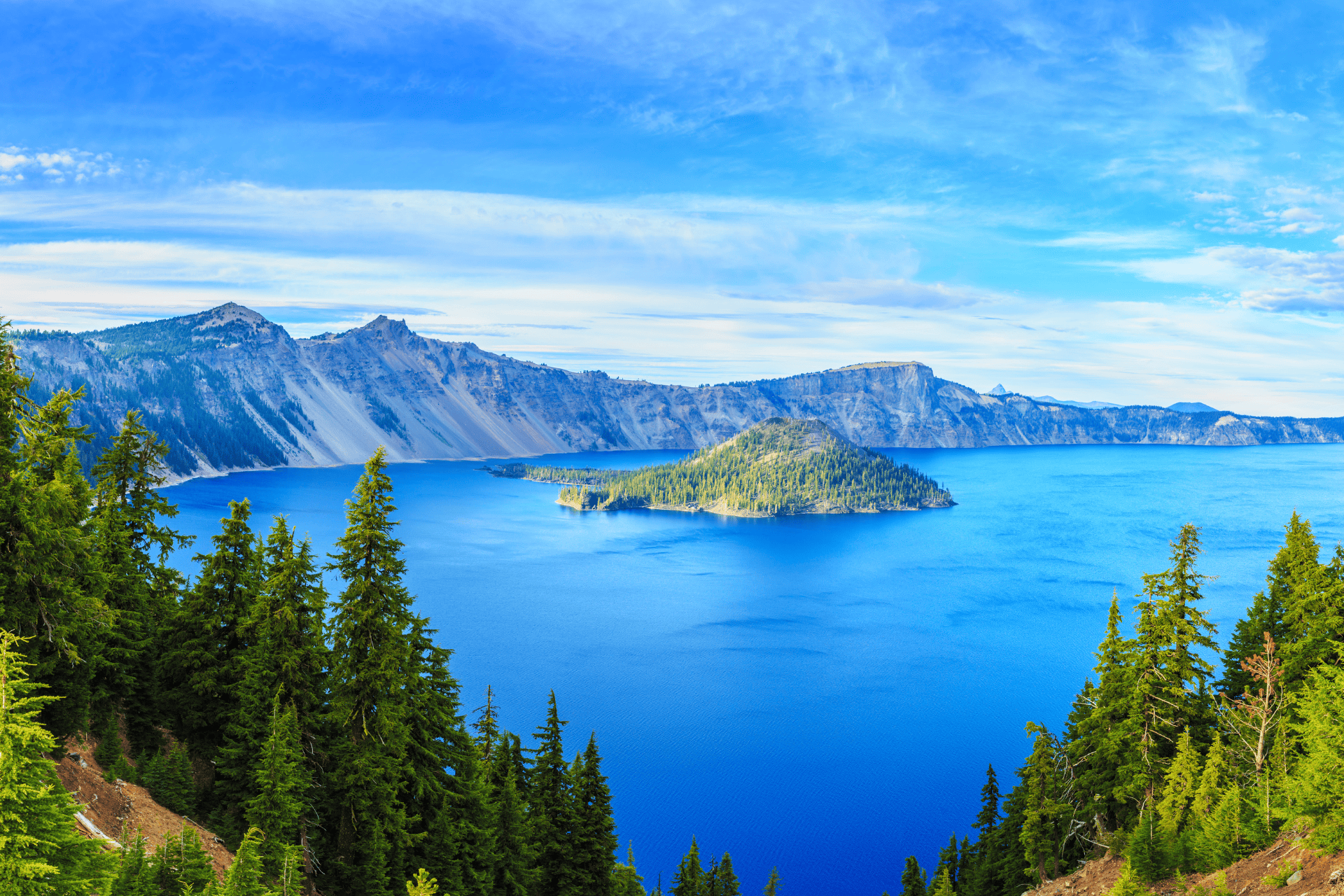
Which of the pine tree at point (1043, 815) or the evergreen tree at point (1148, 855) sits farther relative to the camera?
the pine tree at point (1043, 815)

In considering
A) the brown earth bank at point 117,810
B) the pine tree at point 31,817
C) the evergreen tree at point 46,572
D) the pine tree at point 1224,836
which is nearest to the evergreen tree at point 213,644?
the evergreen tree at point 46,572

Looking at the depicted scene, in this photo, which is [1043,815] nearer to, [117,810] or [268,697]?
[268,697]

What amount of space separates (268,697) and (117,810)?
540 cm

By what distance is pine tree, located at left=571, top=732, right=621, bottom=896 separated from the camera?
35.7 meters

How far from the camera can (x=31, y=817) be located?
43.0 ft

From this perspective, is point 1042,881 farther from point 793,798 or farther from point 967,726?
point 967,726

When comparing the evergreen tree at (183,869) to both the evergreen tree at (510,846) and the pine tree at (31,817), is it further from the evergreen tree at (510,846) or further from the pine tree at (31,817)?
the evergreen tree at (510,846)

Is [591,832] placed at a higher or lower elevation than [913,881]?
higher

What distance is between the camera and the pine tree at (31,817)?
12.5 metres

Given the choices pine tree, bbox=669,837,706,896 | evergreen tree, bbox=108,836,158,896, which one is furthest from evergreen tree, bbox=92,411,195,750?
pine tree, bbox=669,837,706,896

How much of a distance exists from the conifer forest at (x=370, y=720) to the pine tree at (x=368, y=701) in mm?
93

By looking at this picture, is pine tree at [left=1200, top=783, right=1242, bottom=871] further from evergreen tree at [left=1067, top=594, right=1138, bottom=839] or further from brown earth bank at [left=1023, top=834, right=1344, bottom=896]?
evergreen tree at [left=1067, top=594, right=1138, bottom=839]

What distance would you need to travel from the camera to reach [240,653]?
98.1 ft

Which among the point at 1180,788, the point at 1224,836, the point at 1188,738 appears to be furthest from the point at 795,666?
the point at 1224,836
